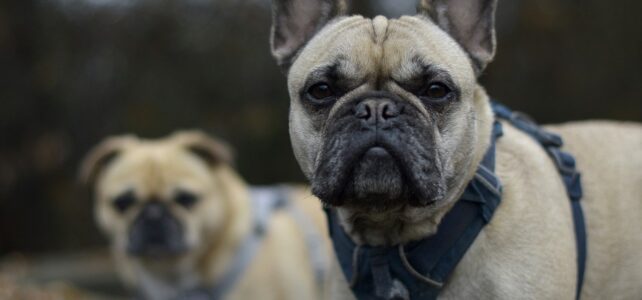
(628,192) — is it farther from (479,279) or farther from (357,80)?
(357,80)

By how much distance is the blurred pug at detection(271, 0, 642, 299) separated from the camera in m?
3.26

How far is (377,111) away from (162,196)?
3.23 meters

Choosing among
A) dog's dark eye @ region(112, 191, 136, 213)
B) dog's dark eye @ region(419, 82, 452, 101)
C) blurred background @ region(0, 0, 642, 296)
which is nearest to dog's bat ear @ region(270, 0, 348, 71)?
dog's dark eye @ region(419, 82, 452, 101)

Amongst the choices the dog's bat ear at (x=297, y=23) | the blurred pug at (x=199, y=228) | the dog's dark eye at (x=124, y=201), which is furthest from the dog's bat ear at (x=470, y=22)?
the dog's dark eye at (x=124, y=201)

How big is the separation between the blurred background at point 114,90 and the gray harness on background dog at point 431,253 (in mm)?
5207

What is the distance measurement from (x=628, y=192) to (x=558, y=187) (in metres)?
0.37

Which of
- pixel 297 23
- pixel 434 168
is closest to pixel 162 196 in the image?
pixel 297 23

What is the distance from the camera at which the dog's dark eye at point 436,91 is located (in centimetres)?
340

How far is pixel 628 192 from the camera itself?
382 centimetres

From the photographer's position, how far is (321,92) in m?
3.52

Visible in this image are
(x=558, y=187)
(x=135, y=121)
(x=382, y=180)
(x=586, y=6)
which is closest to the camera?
(x=382, y=180)

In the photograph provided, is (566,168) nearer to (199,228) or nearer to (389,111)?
(389,111)

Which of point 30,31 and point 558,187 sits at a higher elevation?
point 30,31

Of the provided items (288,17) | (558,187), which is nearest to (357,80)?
(288,17)
